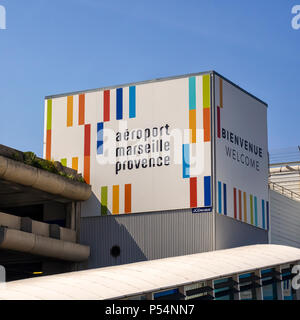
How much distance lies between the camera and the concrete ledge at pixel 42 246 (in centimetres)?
3938

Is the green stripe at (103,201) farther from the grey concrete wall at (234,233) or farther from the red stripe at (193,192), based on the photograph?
the grey concrete wall at (234,233)

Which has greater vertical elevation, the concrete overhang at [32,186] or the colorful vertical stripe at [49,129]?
the colorful vertical stripe at [49,129]

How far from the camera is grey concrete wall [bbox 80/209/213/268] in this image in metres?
43.4

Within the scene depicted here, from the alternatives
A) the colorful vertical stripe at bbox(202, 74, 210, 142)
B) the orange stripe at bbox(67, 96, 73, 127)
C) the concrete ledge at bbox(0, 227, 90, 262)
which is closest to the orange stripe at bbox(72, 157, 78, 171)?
the orange stripe at bbox(67, 96, 73, 127)

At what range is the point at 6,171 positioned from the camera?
40.4 meters

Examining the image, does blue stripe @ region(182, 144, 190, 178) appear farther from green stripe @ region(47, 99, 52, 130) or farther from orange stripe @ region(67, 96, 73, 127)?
green stripe @ region(47, 99, 52, 130)

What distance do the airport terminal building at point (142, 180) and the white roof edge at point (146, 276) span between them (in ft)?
23.1

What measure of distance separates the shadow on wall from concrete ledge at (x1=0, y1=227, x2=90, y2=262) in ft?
2.24

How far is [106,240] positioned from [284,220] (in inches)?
623

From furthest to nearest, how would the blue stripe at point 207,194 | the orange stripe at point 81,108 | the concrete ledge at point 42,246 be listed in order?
the orange stripe at point 81,108, the blue stripe at point 207,194, the concrete ledge at point 42,246

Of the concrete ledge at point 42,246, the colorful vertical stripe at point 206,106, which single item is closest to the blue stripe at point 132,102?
the colorful vertical stripe at point 206,106
